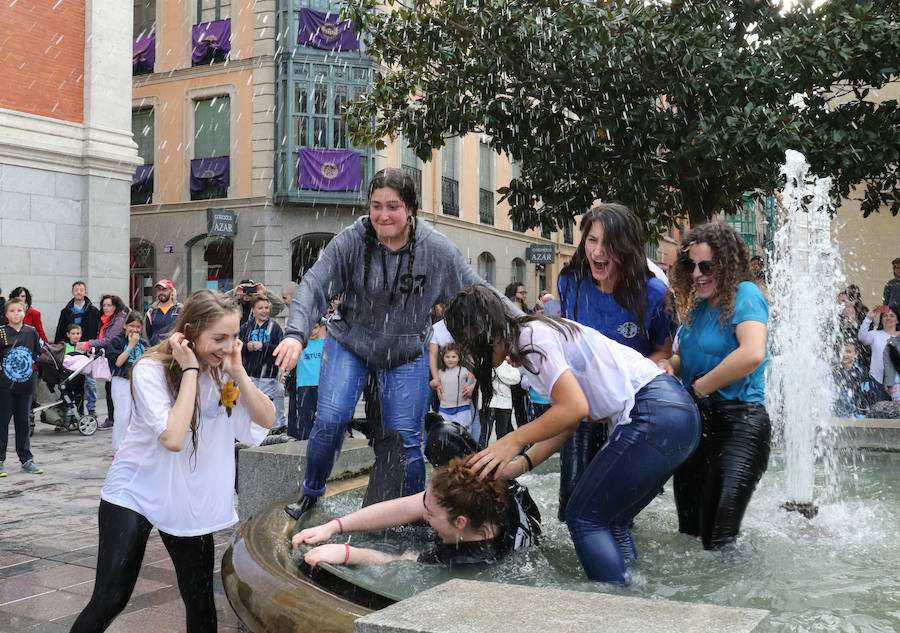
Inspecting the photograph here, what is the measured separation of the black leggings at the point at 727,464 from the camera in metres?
3.89

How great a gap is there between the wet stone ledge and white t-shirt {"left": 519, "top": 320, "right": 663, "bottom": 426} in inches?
35.6

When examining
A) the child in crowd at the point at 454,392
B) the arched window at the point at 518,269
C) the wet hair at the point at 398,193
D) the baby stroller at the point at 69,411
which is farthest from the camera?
the arched window at the point at 518,269

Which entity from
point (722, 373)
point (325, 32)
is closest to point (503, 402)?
point (722, 373)

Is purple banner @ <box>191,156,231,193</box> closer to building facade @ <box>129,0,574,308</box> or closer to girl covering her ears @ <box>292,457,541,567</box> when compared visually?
building facade @ <box>129,0,574,308</box>

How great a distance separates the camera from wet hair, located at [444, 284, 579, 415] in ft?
10.6

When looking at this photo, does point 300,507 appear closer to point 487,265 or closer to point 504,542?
point 504,542

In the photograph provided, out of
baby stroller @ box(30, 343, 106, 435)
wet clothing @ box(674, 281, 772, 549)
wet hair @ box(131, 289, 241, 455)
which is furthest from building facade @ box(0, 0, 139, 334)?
wet clothing @ box(674, 281, 772, 549)

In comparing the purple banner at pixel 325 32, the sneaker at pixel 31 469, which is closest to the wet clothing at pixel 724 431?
the sneaker at pixel 31 469

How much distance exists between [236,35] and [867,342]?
2076 cm

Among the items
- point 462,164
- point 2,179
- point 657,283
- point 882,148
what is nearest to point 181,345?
point 657,283

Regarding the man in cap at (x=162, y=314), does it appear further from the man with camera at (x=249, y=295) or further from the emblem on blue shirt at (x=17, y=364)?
the emblem on blue shirt at (x=17, y=364)

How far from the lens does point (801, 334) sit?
7.48 meters

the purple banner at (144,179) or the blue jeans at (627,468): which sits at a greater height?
the purple banner at (144,179)

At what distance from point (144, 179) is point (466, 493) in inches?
1006
